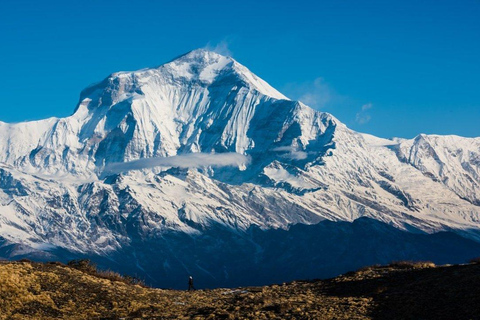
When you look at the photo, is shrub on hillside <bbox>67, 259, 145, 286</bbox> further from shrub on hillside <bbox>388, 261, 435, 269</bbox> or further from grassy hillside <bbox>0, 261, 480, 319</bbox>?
shrub on hillside <bbox>388, 261, 435, 269</bbox>

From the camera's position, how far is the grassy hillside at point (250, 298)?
41594 mm

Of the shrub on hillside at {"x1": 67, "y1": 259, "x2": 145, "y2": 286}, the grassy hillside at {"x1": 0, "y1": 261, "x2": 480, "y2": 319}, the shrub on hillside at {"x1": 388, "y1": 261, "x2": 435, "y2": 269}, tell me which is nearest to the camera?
the grassy hillside at {"x1": 0, "y1": 261, "x2": 480, "y2": 319}

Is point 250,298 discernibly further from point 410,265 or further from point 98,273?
point 410,265

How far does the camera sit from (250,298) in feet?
158

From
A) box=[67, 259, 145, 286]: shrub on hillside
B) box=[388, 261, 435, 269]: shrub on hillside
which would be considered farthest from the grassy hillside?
box=[388, 261, 435, 269]: shrub on hillside

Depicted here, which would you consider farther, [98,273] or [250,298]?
[98,273]

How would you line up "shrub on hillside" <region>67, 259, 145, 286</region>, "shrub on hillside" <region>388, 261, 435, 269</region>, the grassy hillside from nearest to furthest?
the grassy hillside
"shrub on hillside" <region>67, 259, 145, 286</region>
"shrub on hillside" <region>388, 261, 435, 269</region>

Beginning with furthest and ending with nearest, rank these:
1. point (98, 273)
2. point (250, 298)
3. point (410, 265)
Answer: point (410, 265), point (98, 273), point (250, 298)

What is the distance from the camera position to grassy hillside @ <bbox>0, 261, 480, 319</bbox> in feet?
136

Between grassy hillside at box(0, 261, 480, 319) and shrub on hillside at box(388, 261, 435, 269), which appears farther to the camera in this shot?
shrub on hillside at box(388, 261, 435, 269)

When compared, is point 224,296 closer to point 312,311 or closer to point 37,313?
point 312,311

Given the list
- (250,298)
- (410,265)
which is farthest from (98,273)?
(410,265)

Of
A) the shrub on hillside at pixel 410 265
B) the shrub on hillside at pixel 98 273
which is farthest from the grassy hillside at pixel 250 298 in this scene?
the shrub on hillside at pixel 410 265

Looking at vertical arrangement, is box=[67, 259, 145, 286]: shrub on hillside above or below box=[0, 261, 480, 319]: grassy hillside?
above
